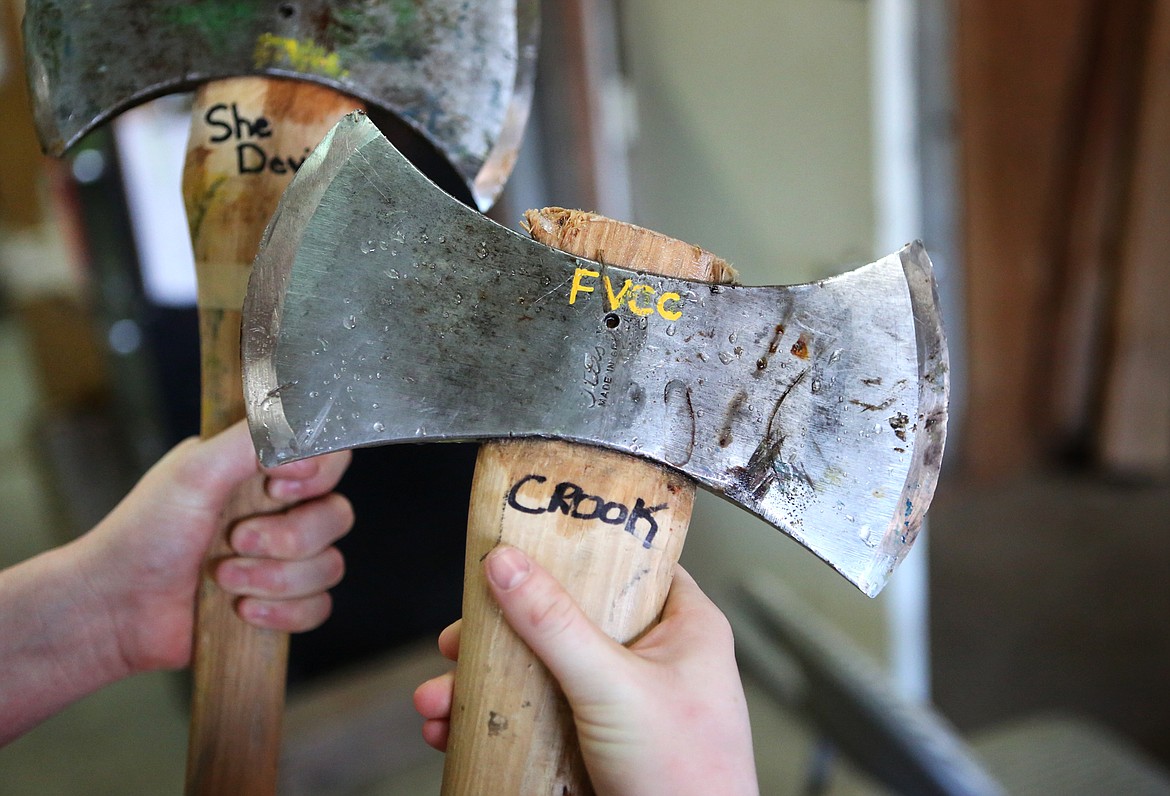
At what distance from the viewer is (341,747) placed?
1652 millimetres

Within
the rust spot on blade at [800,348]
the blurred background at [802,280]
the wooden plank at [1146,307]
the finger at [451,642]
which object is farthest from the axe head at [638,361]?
the wooden plank at [1146,307]

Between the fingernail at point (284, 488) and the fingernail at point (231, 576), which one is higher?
the fingernail at point (284, 488)

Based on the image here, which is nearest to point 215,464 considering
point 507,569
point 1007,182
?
point 507,569

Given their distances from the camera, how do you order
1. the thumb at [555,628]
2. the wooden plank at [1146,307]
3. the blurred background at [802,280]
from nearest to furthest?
the thumb at [555,628], the blurred background at [802,280], the wooden plank at [1146,307]

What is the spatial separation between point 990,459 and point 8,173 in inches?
131

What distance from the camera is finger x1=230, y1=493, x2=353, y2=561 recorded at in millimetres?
786

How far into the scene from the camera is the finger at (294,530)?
0.79m

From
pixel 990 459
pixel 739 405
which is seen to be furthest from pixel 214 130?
pixel 990 459

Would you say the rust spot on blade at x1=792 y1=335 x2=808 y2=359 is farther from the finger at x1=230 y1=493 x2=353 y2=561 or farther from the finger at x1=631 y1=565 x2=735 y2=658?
the finger at x1=230 y1=493 x2=353 y2=561

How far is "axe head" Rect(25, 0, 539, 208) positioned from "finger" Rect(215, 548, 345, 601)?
0.39 metres

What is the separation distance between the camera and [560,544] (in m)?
0.53

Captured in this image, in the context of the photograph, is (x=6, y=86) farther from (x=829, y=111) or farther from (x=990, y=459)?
(x=990, y=459)

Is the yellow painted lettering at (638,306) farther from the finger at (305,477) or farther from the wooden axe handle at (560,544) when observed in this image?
the finger at (305,477)

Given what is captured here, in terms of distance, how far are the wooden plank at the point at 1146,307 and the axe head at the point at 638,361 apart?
287 cm
